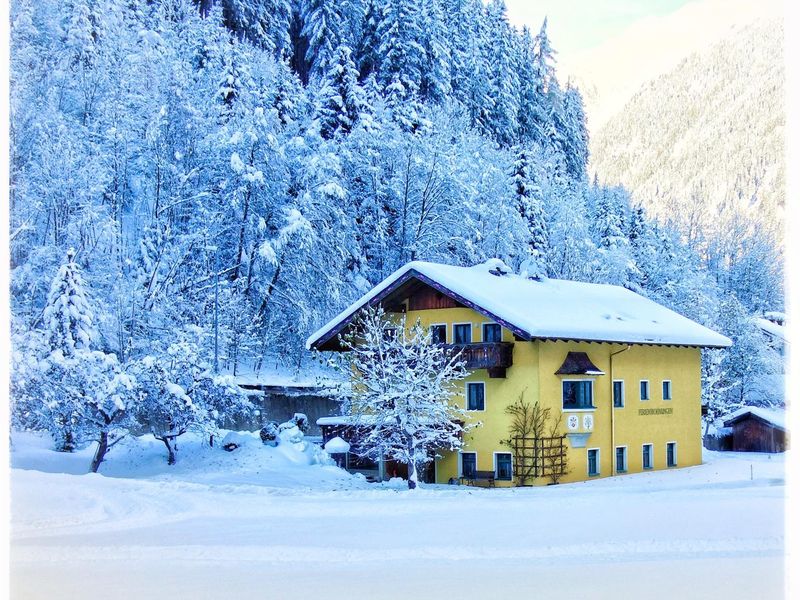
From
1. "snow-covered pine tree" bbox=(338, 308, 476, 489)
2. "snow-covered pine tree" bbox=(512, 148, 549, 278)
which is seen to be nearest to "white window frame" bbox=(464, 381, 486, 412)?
"snow-covered pine tree" bbox=(338, 308, 476, 489)

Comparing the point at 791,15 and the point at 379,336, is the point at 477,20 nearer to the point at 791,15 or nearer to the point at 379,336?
the point at 379,336

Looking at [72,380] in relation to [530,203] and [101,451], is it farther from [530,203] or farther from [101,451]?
[530,203]

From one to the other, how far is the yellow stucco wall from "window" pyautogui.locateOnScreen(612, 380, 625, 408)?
151mm

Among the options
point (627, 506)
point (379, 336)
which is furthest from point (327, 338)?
point (627, 506)

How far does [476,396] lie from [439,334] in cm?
196

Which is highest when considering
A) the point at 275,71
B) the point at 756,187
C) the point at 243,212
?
the point at 275,71

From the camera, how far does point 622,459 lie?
92.3ft

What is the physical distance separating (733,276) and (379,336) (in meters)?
37.1

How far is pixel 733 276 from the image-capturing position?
56.5 meters

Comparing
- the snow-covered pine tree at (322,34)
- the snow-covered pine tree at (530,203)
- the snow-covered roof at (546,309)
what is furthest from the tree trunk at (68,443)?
the snow-covered pine tree at (322,34)

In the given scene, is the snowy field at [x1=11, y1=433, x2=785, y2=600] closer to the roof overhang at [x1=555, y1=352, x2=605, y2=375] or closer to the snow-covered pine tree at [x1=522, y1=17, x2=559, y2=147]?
the roof overhang at [x1=555, y1=352, x2=605, y2=375]

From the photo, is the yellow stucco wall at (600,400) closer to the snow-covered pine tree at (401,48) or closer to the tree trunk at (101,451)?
the tree trunk at (101,451)

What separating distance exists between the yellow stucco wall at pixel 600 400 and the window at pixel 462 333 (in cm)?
14

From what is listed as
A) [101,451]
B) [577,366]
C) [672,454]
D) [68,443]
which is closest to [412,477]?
[577,366]
